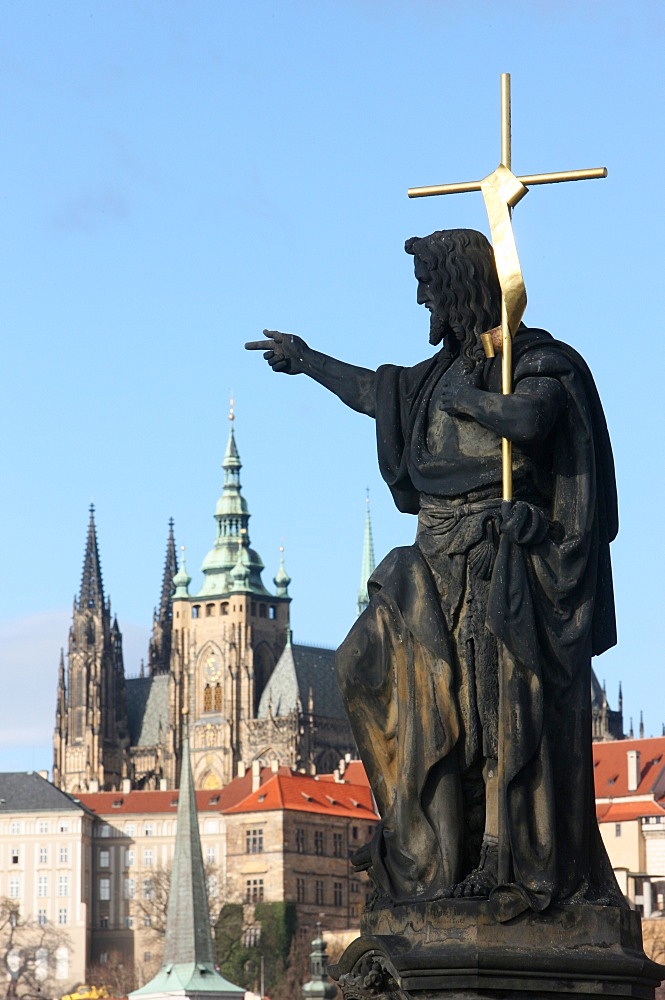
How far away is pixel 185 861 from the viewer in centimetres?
10631

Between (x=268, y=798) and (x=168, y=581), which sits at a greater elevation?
(x=168, y=581)

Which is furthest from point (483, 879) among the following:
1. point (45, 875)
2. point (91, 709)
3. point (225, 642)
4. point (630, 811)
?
point (91, 709)

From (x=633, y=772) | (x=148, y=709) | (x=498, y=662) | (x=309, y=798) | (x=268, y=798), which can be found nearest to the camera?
(x=498, y=662)

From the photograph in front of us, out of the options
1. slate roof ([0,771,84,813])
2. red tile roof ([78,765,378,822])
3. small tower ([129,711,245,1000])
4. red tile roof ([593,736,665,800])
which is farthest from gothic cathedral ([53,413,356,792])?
small tower ([129,711,245,1000])

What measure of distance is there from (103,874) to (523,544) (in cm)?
13675

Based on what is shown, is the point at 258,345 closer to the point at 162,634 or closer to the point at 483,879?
the point at 483,879

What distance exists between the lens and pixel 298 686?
520ft

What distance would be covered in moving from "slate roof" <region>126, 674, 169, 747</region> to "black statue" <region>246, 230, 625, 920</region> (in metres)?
163

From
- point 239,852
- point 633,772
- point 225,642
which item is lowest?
point 239,852

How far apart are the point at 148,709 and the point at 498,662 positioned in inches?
6615

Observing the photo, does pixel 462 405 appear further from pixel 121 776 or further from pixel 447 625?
pixel 121 776

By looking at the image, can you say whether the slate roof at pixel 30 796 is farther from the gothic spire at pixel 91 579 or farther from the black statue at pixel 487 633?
the black statue at pixel 487 633

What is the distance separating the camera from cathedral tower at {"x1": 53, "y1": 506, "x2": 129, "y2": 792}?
165750 millimetres

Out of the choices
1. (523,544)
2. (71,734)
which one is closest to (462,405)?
(523,544)
